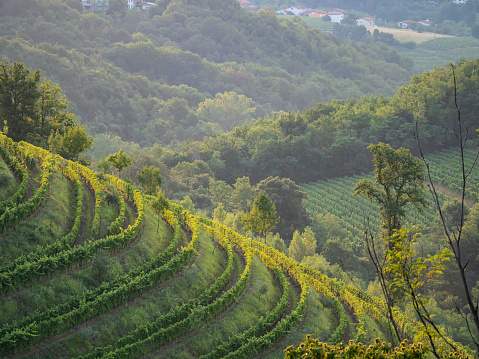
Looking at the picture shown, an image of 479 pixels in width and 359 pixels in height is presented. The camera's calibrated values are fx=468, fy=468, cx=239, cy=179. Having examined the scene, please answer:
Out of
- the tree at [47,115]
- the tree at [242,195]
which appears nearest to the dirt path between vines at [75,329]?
the tree at [47,115]

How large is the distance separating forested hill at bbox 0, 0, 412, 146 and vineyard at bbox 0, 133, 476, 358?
265 feet

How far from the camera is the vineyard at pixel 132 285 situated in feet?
69.4

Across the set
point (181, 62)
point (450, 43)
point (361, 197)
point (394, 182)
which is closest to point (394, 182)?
point (394, 182)

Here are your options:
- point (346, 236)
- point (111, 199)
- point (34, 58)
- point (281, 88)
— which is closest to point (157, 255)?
point (111, 199)

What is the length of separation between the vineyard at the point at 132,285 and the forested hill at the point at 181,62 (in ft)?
265

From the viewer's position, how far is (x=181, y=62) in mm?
152500

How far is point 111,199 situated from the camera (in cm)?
3100

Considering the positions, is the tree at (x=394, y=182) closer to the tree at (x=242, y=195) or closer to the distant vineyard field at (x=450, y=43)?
the tree at (x=242, y=195)

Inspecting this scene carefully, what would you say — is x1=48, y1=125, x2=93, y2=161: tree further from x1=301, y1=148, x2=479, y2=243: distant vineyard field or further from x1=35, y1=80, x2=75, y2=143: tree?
x1=301, y1=148, x2=479, y2=243: distant vineyard field

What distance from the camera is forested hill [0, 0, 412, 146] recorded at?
119 m

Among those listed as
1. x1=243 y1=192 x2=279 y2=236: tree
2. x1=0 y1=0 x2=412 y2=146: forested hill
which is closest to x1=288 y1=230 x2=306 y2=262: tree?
x1=243 y1=192 x2=279 y2=236: tree

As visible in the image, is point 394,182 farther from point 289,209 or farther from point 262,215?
point 289,209

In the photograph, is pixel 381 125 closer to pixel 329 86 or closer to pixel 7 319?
pixel 7 319

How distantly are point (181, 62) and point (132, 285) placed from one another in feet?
447
